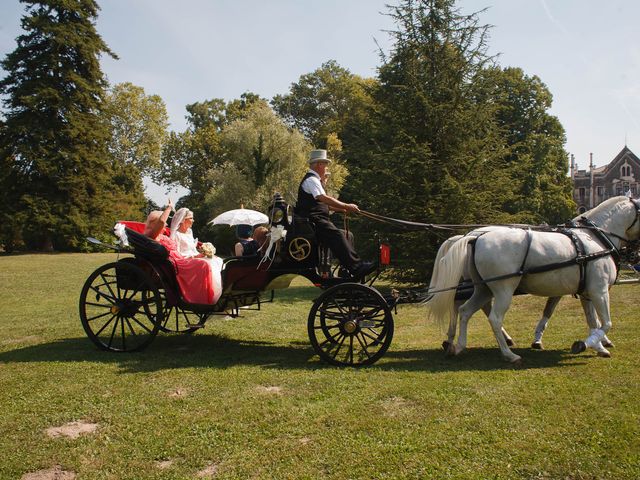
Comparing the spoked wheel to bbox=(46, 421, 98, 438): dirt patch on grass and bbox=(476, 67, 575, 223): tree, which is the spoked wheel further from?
bbox=(476, 67, 575, 223): tree

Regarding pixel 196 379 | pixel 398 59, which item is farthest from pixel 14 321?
pixel 398 59

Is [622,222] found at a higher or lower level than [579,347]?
higher

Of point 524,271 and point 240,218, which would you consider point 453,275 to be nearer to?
point 524,271

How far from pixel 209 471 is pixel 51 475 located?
105cm

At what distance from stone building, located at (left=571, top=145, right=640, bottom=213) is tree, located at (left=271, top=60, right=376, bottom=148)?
102 ft

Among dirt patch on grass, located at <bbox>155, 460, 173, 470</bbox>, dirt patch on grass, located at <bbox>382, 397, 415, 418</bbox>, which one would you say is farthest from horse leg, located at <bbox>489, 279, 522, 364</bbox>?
dirt patch on grass, located at <bbox>155, 460, 173, 470</bbox>

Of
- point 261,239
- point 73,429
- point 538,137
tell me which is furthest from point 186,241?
point 538,137

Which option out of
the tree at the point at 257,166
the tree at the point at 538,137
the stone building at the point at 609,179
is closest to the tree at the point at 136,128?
the tree at the point at 257,166

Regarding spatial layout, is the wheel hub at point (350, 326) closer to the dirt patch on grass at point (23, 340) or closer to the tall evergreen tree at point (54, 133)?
the dirt patch on grass at point (23, 340)

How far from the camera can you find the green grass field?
3541 millimetres

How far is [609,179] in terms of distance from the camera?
218ft

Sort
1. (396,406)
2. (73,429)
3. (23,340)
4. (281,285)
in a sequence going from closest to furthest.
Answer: (73,429) → (396,406) → (281,285) → (23,340)

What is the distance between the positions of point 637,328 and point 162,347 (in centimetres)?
715

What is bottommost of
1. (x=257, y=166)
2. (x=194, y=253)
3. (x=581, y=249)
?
(x=194, y=253)
